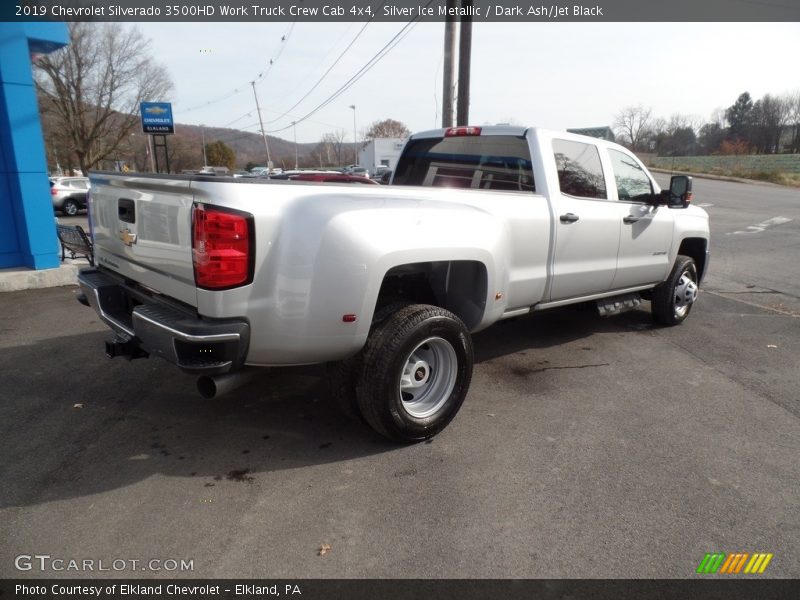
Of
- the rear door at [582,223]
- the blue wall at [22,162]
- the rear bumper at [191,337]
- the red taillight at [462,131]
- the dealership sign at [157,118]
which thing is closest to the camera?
the rear bumper at [191,337]

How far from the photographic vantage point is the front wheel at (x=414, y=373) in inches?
121

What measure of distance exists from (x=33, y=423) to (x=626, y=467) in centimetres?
388

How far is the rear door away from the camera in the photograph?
4.27m

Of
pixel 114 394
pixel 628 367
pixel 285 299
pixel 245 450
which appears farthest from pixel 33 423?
pixel 628 367

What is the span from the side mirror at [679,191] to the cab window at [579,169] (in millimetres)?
887

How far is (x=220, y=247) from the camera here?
255cm

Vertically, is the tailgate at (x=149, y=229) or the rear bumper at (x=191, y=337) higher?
the tailgate at (x=149, y=229)

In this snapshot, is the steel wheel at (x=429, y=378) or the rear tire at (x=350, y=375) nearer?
the rear tire at (x=350, y=375)

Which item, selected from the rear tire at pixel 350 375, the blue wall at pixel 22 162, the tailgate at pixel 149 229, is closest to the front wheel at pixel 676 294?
the rear tire at pixel 350 375

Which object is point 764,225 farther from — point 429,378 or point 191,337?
point 191,337

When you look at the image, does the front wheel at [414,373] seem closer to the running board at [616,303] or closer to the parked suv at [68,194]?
the running board at [616,303]

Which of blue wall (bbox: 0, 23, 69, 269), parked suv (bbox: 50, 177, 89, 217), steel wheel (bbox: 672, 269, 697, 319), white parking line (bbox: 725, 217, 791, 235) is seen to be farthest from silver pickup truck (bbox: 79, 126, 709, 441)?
parked suv (bbox: 50, 177, 89, 217)

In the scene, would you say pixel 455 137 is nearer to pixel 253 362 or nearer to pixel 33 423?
pixel 253 362

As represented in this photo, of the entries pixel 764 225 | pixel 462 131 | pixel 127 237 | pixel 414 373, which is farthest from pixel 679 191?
pixel 764 225
